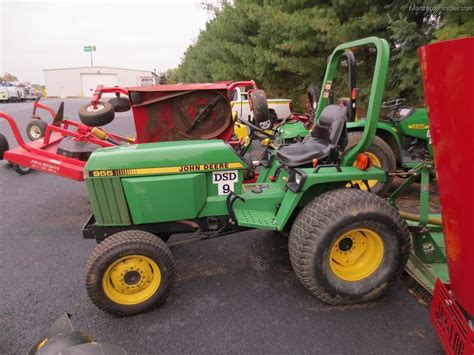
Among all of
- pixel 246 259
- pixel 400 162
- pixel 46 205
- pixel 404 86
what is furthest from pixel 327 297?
pixel 404 86

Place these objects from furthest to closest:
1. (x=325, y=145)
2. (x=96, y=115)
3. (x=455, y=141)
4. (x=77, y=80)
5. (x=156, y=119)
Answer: (x=77, y=80)
(x=156, y=119)
(x=96, y=115)
(x=325, y=145)
(x=455, y=141)

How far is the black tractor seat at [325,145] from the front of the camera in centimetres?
274

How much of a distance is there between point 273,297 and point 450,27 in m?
4.50

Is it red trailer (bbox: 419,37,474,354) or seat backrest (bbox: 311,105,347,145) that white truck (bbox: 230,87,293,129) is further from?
red trailer (bbox: 419,37,474,354)

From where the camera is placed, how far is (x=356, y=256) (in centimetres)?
265

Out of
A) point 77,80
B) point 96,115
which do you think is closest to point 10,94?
point 77,80

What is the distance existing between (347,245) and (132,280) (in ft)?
5.29

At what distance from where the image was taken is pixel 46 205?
4961mm

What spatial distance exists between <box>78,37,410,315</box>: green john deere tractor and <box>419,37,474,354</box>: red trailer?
2.23 ft

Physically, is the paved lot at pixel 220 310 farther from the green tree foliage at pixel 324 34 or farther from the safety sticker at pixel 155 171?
the green tree foliage at pixel 324 34

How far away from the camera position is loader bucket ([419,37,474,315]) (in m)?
1.51

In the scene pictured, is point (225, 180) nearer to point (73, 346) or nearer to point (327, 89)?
point (327, 89)

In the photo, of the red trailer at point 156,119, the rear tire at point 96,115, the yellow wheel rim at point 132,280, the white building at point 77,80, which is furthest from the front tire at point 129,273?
the white building at point 77,80

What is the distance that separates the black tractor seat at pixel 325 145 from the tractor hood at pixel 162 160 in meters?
0.44
